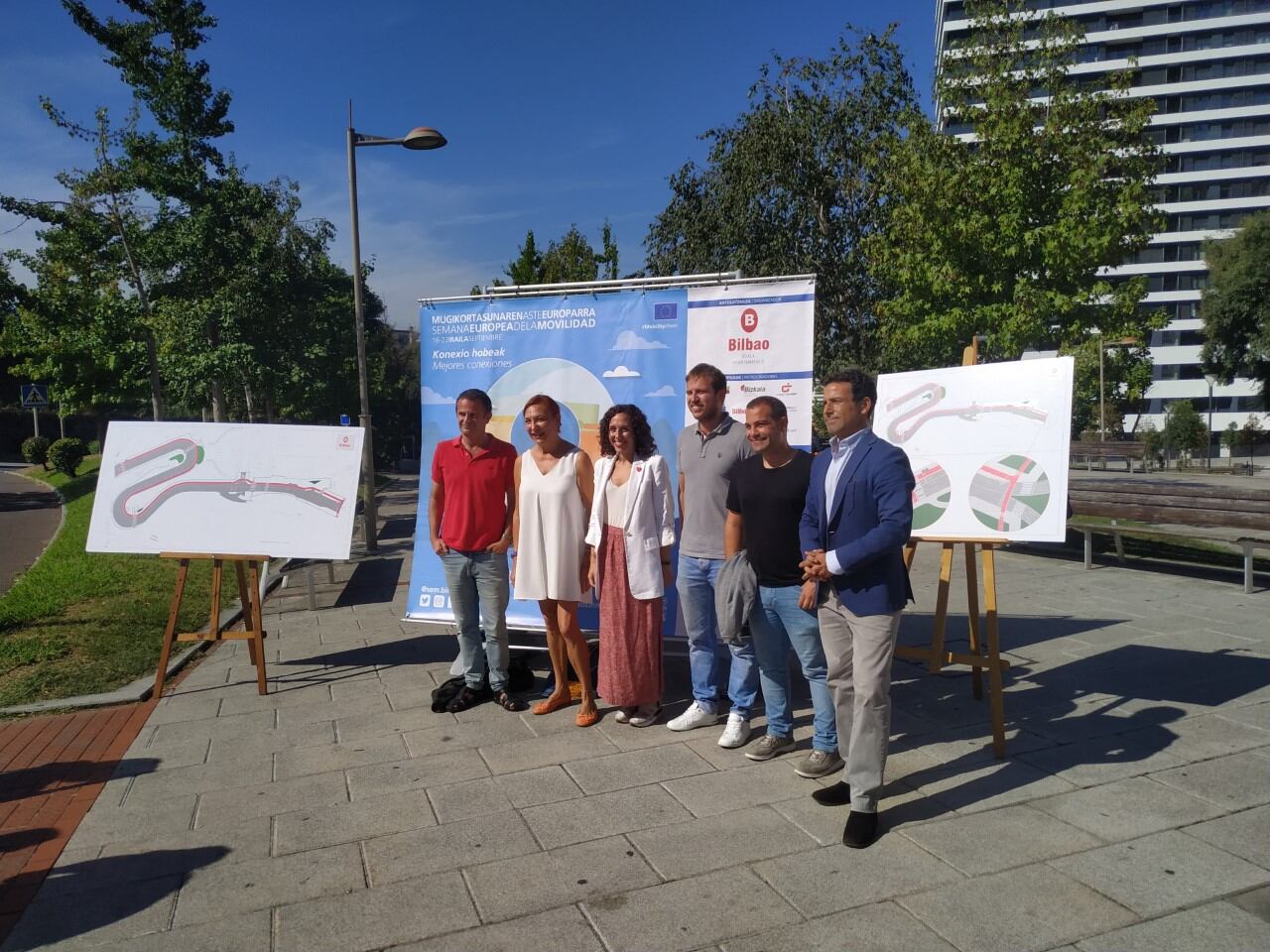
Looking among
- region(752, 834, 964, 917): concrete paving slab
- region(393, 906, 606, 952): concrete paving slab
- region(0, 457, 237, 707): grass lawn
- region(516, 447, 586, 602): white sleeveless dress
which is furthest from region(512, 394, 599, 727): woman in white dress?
region(0, 457, 237, 707): grass lawn

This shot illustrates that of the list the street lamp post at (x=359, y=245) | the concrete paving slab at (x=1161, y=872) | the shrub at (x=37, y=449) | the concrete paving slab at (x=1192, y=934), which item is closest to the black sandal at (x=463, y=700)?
the concrete paving slab at (x=1161, y=872)

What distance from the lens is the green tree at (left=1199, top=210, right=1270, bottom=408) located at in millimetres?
31984

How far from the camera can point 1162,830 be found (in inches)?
143

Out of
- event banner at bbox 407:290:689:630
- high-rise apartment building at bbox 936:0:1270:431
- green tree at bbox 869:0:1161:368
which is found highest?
high-rise apartment building at bbox 936:0:1270:431

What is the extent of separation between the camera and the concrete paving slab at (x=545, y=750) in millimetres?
4574

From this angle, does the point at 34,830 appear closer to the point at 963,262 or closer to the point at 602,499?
the point at 602,499

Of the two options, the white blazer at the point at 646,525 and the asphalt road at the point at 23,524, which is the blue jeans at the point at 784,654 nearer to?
the white blazer at the point at 646,525

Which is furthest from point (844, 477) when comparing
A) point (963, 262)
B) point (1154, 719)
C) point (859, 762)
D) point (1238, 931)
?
point (963, 262)

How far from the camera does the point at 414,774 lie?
14.6 feet

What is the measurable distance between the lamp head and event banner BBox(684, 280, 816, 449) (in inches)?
288

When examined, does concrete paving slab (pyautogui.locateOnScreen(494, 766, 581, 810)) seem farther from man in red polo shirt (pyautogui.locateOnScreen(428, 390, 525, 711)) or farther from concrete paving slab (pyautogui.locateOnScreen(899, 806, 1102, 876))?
concrete paving slab (pyautogui.locateOnScreen(899, 806, 1102, 876))

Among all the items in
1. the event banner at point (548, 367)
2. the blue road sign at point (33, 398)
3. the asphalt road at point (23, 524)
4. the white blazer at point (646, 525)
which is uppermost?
the blue road sign at point (33, 398)

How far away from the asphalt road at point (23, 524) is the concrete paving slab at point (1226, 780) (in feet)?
40.7

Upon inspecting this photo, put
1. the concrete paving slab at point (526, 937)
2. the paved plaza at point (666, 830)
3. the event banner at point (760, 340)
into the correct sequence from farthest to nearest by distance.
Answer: the event banner at point (760, 340) < the paved plaza at point (666, 830) < the concrete paving slab at point (526, 937)
